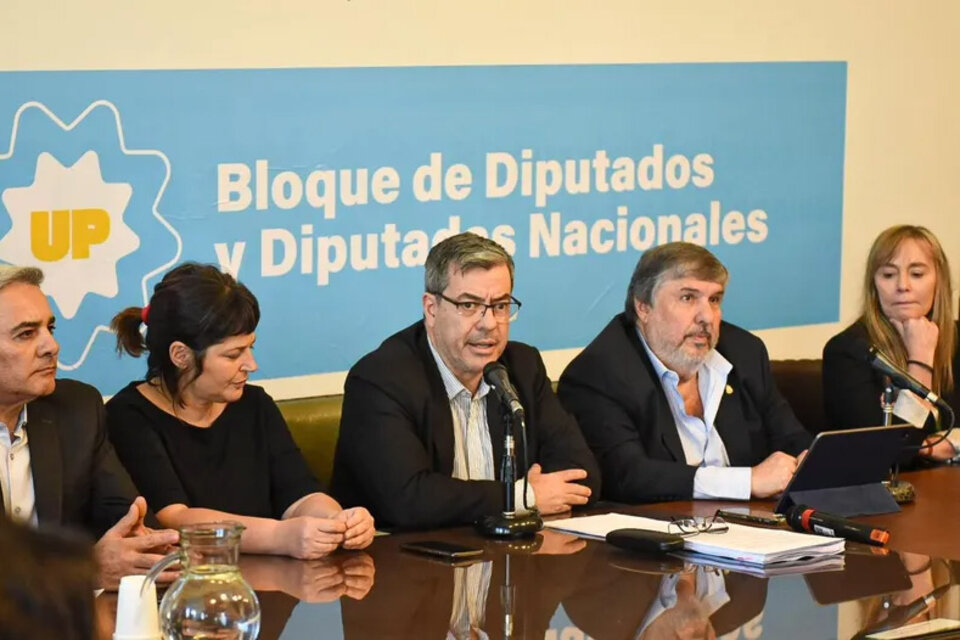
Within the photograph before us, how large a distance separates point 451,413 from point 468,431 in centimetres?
8

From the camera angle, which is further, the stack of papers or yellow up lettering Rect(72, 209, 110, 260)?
yellow up lettering Rect(72, 209, 110, 260)

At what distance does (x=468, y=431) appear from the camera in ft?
12.7

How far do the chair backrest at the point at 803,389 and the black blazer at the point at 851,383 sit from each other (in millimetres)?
216

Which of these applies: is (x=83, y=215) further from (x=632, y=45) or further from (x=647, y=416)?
(x=632, y=45)

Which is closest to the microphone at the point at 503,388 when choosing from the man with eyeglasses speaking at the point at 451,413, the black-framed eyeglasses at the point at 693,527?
the man with eyeglasses speaking at the point at 451,413

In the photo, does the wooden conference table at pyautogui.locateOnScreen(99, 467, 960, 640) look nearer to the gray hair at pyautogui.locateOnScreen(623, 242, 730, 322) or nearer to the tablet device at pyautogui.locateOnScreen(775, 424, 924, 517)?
the tablet device at pyautogui.locateOnScreen(775, 424, 924, 517)

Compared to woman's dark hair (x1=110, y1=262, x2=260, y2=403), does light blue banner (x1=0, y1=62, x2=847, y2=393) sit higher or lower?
higher

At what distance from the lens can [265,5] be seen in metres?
4.42

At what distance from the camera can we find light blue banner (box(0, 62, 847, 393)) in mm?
4090

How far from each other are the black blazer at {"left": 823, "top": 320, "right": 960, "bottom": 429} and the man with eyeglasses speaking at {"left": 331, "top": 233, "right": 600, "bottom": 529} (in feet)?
3.86

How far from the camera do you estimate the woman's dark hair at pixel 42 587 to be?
0.82 metres

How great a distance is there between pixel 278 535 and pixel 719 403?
1667 millimetres

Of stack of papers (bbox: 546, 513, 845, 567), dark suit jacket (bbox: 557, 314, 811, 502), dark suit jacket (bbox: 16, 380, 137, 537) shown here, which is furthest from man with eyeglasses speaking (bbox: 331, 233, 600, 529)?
dark suit jacket (bbox: 16, 380, 137, 537)

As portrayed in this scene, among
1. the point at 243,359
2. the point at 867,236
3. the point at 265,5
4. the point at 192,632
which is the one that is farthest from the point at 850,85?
the point at 192,632
